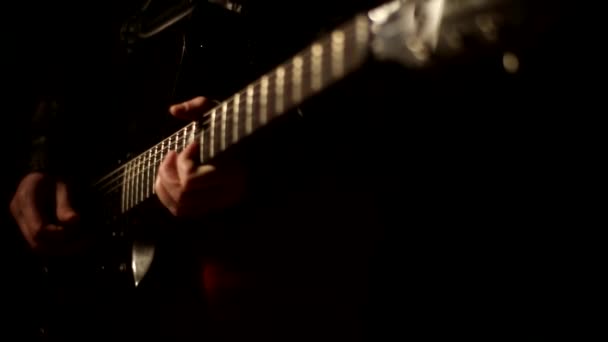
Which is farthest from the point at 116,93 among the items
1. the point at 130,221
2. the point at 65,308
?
the point at 65,308

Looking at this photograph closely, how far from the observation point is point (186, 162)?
2.45 feet

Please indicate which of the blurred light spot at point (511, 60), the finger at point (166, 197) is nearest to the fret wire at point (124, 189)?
the finger at point (166, 197)

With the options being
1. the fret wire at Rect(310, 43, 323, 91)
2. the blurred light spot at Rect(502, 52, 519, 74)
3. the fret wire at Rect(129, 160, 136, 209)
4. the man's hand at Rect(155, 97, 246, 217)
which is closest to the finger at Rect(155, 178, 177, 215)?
the man's hand at Rect(155, 97, 246, 217)

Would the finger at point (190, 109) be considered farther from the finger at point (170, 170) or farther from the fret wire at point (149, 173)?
the fret wire at point (149, 173)

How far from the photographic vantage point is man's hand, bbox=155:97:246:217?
0.73 meters

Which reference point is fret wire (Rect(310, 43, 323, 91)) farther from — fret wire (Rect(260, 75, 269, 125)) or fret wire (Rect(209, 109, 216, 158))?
fret wire (Rect(209, 109, 216, 158))

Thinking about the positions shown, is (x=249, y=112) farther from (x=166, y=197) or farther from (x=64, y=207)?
(x=64, y=207)

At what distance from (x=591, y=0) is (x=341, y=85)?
0.23m

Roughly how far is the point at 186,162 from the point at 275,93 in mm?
198

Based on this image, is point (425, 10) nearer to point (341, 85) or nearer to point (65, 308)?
point (341, 85)

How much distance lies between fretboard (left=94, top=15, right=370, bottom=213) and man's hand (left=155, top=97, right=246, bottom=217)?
20mm

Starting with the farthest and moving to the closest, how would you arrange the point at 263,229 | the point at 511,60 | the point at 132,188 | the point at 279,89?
the point at 132,188 < the point at 263,229 < the point at 279,89 < the point at 511,60

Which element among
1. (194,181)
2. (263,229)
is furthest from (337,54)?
(263,229)

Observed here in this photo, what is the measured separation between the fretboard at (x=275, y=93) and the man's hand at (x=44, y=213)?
0.80 ft
